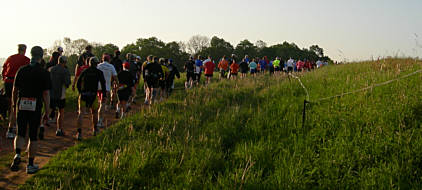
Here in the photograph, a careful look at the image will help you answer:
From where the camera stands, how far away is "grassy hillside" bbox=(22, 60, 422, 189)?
3.85 metres

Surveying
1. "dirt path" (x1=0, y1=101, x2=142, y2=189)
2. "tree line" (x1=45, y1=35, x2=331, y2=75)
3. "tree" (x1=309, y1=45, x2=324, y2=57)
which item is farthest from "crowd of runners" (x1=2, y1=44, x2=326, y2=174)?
"tree" (x1=309, y1=45, x2=324, y2=57)

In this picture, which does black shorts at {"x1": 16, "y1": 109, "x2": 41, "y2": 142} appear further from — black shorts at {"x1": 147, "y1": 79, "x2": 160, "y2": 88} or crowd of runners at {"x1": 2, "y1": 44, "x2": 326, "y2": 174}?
black shorts at {"x1": 147, "y1": 79, "x2": 160, "y2": 88}

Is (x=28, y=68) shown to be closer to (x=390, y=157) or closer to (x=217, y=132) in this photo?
(x=217, y=132)

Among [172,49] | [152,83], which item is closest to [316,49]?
[172,49]

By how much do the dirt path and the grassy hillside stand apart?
0.35m

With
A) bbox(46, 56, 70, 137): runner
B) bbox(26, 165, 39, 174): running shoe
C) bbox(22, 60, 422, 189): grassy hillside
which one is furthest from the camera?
bbox(46, 56, 70, 137): runner

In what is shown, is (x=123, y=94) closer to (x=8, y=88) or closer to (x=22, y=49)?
(x=8, y=88)

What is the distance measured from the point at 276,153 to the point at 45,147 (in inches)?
197

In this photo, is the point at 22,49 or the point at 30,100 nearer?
the point at 30,100

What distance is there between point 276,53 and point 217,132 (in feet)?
343

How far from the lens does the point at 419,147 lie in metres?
3.96

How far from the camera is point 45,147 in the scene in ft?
19.8

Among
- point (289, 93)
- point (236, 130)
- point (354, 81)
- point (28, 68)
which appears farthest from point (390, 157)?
point (28, 68)

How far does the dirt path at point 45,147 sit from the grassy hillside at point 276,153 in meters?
0.35
